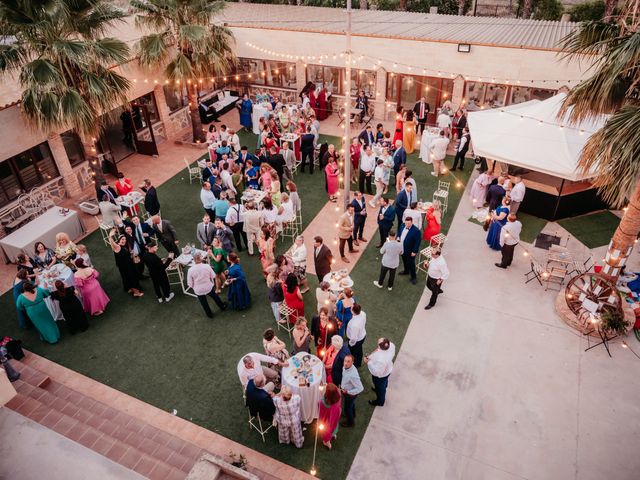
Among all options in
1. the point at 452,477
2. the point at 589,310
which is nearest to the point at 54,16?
the point at 452,477

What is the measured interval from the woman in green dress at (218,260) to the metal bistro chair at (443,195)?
637 centimetres

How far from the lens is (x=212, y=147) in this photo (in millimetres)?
15391

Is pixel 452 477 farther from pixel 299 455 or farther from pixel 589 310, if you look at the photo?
pixel 589 310

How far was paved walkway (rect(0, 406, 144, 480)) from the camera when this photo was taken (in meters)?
6.99

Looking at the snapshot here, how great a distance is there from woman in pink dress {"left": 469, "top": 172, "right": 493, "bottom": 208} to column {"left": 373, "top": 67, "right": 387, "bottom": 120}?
23.5ft

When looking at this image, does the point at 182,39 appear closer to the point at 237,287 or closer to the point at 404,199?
the point at 404,199

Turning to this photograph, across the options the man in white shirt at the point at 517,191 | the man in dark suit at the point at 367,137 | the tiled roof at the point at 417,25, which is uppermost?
the tiled roof at the point at 417,25

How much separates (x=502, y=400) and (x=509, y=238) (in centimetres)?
407

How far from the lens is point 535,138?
Result: 13.0 meters

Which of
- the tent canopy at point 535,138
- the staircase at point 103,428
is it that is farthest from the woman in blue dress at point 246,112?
the staircase at point 103,428

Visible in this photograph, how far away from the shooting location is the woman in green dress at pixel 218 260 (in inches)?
419

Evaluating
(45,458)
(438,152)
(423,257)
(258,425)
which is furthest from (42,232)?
(438,152)

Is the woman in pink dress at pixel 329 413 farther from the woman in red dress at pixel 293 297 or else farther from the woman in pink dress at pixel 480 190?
the woman in pink dress at pixel 480 190

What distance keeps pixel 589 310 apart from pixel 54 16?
550 inches
